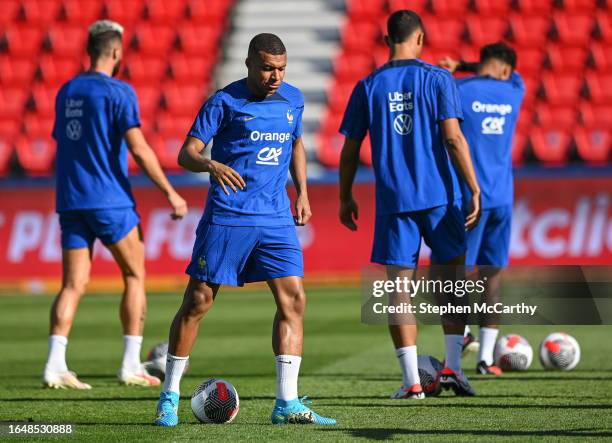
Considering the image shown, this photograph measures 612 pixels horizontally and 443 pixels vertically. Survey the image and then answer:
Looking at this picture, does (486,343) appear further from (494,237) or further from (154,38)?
(154,38)

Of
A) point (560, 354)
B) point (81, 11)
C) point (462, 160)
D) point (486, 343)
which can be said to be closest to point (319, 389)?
point (486, 343)

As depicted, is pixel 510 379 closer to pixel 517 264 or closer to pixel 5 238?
pixel 517 264

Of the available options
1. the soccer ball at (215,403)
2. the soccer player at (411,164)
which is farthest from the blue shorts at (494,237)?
the soccer ball at (215,403)

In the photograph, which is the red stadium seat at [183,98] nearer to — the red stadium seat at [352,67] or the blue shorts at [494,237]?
the red stadium seat at [352,67]

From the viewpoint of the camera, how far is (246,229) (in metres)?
6.17

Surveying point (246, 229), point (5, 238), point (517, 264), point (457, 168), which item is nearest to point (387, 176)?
point (457, 168)

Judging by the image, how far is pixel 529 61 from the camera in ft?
69.3

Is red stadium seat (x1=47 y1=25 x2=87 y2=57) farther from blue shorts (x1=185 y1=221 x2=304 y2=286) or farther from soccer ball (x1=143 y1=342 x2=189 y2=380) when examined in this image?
blue shorts (x1=185 y1=221 x2=304 y2=286)

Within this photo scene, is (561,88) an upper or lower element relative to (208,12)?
lower

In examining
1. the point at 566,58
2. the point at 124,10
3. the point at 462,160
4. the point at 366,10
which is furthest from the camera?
the point at 124,10

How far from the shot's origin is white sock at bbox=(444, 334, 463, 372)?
7.58 meters

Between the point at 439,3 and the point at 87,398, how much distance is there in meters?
16.1

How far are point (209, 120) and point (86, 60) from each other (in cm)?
1836

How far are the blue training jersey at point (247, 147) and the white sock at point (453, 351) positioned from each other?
74.0 inches
